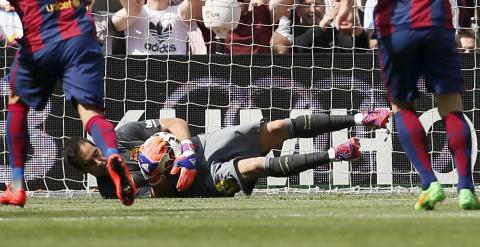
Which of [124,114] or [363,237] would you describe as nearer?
[363,237]

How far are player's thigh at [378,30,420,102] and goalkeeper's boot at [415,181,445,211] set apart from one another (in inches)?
26.9

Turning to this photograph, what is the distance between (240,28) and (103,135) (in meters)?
4.99

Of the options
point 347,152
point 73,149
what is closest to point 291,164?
point 347,152

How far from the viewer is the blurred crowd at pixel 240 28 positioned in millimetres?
12805

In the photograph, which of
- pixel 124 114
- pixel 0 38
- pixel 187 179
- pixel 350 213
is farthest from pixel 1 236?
pixel 0 38

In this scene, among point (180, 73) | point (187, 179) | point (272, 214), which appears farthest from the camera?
point (180, 73)

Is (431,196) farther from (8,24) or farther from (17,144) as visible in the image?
(8,24)

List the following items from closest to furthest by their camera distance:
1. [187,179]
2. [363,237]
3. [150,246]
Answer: [150,246] < [363,237] < [187,179]

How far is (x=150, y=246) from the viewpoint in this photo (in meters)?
5.31

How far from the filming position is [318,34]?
42.3 feet

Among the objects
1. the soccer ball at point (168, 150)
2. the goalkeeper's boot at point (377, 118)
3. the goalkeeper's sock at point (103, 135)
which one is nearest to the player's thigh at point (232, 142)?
the soccer ball at point (168, 150)

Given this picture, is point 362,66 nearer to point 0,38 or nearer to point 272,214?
point 0,38

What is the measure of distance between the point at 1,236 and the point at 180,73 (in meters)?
6.29

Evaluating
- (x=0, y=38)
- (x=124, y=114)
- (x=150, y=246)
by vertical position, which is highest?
(x=0, y=38)
